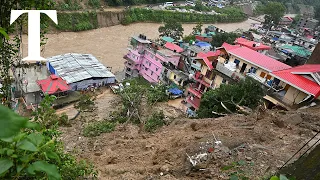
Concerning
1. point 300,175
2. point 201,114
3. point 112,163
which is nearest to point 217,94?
point 201,114

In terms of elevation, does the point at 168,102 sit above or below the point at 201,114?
below

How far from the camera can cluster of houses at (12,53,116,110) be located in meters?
17.2

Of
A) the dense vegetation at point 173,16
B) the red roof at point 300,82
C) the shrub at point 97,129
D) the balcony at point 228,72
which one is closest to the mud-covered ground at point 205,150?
the shrub at point 97,129

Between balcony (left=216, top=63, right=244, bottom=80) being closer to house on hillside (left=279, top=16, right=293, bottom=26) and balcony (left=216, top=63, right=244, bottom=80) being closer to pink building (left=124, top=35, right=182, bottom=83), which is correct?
pink building (left=124, top=35, right=182, bottom=83)

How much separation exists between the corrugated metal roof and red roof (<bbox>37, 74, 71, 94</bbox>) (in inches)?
49.0

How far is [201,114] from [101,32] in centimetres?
2648

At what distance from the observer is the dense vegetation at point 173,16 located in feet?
136

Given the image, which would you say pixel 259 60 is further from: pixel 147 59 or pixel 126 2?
pixel 126 2

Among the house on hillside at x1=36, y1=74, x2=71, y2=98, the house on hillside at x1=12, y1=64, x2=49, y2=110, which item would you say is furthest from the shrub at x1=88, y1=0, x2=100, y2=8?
the house on hillside at x1=36, y1=74, x2=71, y2=98

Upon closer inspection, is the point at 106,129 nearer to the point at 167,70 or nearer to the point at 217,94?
the point at 217,94

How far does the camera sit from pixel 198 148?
6.70 m

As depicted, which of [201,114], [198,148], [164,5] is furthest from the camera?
[164,5]

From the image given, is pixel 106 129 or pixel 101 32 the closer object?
pixel 106 129

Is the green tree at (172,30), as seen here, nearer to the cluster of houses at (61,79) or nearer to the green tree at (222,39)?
the green tree at (222,39)
